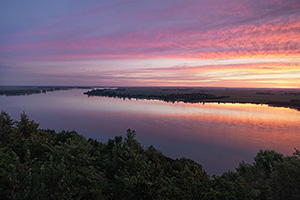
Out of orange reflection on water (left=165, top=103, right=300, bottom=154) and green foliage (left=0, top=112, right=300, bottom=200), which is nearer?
green foliage (left=0, top=112, right=300, bottom=200)

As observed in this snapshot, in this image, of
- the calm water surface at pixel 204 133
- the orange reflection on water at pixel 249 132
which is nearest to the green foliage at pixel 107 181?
the calm water surface at pixel 204 133

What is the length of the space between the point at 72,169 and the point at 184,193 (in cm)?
496

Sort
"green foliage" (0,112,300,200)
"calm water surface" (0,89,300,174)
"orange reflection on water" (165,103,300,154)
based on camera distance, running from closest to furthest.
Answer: "green foliage" (0,112,300,200), "calm water surface" (0,89,300,174), "orange reflection on water" (165,103,300,154)

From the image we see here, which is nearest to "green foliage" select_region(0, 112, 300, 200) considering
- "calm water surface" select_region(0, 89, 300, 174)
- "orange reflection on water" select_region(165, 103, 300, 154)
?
"calm water surface" select_region(0, 89, 300, 174)

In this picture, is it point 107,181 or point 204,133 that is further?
point 204,133

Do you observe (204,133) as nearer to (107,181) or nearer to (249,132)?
(249,132)

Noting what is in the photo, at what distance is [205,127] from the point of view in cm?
4559

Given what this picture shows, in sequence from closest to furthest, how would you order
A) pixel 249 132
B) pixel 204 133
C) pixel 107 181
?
pixel 107 181, pixel 249 132, pixel 204 133

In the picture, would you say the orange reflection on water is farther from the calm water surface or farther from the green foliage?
the green foliage

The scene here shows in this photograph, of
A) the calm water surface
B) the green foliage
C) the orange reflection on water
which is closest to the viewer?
the green foliage

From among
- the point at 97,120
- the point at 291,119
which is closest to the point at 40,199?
the point at 97,120

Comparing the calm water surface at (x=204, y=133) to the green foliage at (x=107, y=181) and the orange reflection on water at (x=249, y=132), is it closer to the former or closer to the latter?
the orange reflection on water at (x=249, y=132)

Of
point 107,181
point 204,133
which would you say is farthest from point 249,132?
point 107,181

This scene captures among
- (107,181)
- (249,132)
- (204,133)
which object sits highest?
(107,181)
